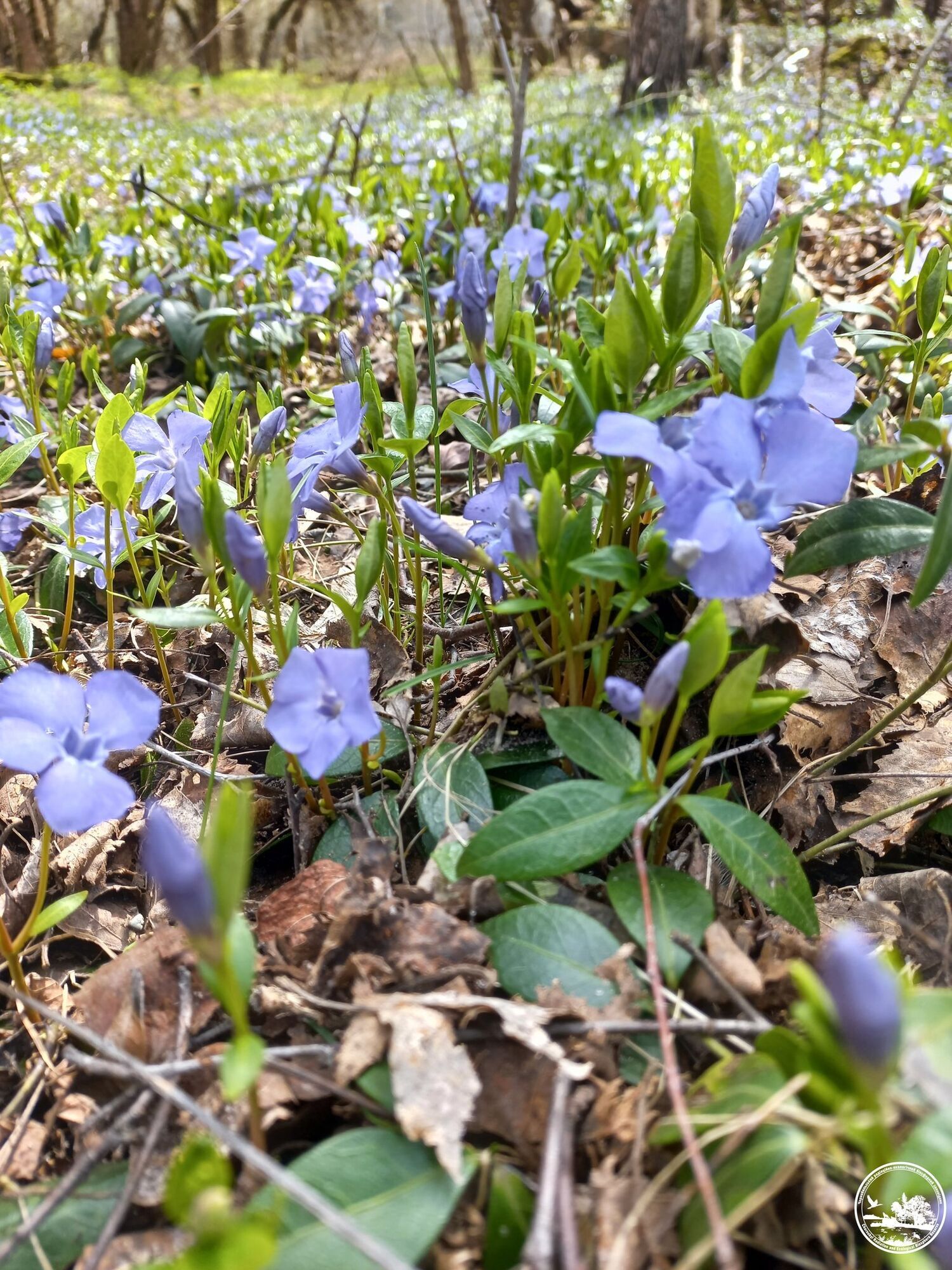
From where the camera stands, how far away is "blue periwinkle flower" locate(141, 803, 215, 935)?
2.44ft

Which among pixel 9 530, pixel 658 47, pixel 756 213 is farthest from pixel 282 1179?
pixel 658 47

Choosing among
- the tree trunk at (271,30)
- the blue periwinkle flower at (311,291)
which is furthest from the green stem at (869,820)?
the tree trunk at (271,30)

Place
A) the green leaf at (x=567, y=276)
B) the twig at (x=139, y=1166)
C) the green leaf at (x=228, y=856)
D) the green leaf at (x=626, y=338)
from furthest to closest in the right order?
the green leaf at (x=567, y=276) < the green leaf at (x=626, y=338) < the twig at (x=139, y=1166) < the green leaf at (x=228, y=856)

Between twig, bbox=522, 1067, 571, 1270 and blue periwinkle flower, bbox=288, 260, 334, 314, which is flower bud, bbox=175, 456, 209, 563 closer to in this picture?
twig, bbox=522, 1067, 571, 1270

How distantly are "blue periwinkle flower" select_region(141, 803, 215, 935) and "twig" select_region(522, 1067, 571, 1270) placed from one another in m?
0.40

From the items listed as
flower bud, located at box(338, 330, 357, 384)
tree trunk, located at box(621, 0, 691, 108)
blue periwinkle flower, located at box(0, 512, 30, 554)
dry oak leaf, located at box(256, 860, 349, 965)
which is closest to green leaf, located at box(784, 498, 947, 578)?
dry oak leaf, located at box(256, 860, 349, 965)

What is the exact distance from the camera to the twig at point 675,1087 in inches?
29.2

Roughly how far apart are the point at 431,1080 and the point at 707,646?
569 mm

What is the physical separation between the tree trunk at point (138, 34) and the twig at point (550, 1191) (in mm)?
21715

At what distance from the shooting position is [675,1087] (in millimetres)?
863

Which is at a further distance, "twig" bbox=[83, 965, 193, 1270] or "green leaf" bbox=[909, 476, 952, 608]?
"green leaf" bbox=[909, 476, 952, 608]

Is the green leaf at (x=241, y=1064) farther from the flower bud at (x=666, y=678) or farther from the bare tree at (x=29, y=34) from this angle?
the bare tree at (x=29, y=34)

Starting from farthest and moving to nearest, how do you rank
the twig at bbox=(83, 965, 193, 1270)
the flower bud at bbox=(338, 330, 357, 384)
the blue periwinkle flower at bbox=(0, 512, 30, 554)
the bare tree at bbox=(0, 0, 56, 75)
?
the bare tree at bbox=(0, 0, 56, 75) → the blue periwinkle flower at bbox=(0, 512, 30, 554) → the flower bud at bbox=(338, 330, 357, 384) → the twig at bbox=(83, 965, 193, 1270)

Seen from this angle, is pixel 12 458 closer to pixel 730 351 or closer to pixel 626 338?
pixel 626 338
